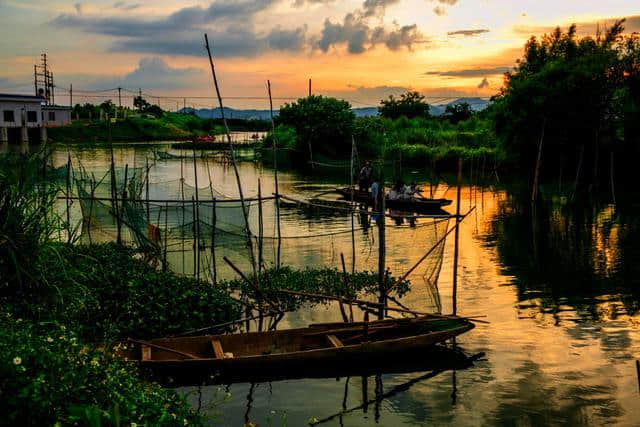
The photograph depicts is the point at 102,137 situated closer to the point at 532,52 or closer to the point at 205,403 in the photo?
the point at 532,52

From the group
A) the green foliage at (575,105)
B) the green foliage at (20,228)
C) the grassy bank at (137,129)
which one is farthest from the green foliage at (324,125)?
the green foliage at (20,228)

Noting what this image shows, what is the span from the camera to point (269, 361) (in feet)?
28.6

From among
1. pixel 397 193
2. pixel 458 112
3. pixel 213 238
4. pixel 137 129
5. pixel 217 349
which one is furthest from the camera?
pixel 137 129

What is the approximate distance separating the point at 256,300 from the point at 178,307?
6.18 feet

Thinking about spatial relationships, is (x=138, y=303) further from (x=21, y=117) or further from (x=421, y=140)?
(x=21, y=117)

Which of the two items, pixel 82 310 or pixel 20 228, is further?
pixel 82 310

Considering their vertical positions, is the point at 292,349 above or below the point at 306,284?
below

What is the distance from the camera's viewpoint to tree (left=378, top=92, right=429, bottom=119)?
68.1 metres

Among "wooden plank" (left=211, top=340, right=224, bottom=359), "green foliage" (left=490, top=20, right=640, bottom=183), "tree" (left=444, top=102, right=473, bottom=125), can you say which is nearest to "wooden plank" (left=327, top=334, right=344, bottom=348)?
"wooden plank" (left=211, top=340, right=224, bottom=359)

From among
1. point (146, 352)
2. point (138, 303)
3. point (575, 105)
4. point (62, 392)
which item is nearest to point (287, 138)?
point (575, 105)

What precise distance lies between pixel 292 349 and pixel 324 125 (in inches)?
1478

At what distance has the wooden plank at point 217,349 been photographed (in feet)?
28.6

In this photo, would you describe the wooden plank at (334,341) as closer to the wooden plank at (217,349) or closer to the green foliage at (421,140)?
the wooden plank at (217,349)

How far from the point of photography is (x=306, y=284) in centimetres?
1205
